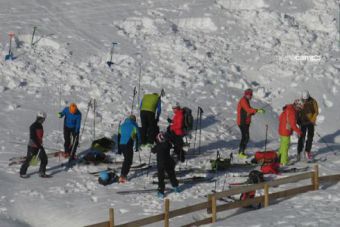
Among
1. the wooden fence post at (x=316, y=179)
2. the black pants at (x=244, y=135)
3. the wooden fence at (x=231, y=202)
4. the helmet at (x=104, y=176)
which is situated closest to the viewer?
the wooden fence at (x=231, y=202)

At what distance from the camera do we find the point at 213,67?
1038 inches

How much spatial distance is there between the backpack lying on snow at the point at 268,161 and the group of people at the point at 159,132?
0.95ft

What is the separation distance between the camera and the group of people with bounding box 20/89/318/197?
15727mm

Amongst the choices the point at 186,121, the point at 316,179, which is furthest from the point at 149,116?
the point at 316,179

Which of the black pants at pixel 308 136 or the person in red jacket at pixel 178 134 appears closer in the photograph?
the person in red jacket at pixel 178 134

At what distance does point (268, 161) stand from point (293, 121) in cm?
125

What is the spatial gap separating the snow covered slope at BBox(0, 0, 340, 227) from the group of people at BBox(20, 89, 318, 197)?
0.60 metres

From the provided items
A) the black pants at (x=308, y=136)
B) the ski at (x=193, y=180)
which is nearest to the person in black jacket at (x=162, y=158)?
the ski at (x=193, y=180)

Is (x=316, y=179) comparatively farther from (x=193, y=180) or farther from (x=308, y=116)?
(x=193, y=180)

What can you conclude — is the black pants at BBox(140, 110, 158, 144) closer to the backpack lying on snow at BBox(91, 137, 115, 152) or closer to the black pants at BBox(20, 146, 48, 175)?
the backpack lying on snow at BBox(91, 137, 115, 152)

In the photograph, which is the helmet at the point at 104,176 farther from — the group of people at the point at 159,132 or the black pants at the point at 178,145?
the black pants at the point at 178,145

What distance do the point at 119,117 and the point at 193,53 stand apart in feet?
20.2

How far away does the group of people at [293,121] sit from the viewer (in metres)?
17.6

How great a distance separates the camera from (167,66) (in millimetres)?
25891
